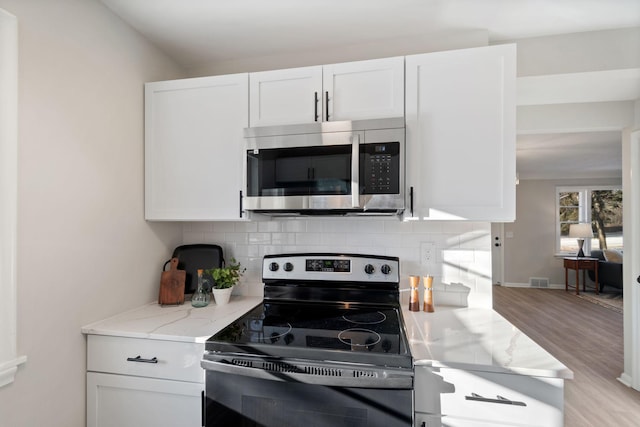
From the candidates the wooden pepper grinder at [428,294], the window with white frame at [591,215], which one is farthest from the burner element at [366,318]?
the window with white frame at [591,215]

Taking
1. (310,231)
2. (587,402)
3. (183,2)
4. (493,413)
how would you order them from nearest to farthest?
1. (493,413)
2. (183,2)
3. (310,231)
4. (587,402)

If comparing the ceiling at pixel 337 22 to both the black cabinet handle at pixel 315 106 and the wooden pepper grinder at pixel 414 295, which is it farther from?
the wooden pepper grinder at pixel 414 295

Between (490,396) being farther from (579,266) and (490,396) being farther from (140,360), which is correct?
(579,266)

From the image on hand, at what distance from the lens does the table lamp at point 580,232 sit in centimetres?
644

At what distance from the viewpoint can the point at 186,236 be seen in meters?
2.22

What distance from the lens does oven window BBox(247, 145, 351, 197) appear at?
5.20 feet

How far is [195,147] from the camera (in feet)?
6.01

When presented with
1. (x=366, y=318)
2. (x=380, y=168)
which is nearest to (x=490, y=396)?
(x=366, y=318)

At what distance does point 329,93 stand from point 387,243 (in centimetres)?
91

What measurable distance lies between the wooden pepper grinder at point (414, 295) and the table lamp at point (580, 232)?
654 cm

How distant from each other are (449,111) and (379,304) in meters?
1.04

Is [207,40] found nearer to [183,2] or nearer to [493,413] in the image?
[183,2]

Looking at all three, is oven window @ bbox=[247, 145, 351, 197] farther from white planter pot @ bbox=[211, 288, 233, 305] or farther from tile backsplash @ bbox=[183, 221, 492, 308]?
white planter pot @ bbox=[211, 288, 233, 305]

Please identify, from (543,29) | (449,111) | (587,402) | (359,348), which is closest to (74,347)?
(359,348)
